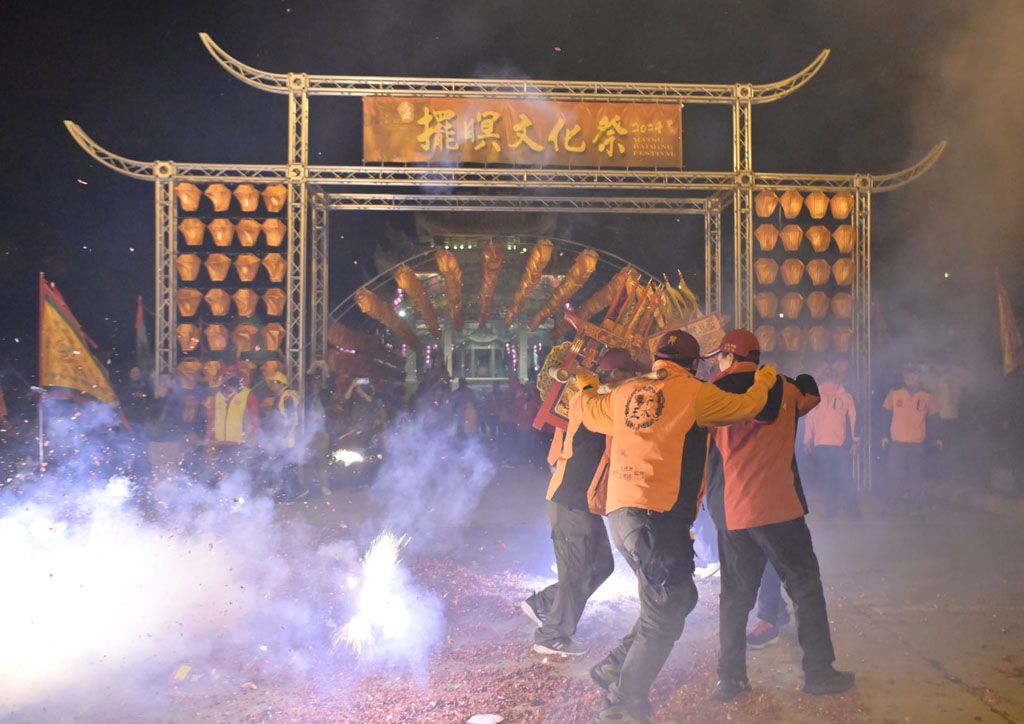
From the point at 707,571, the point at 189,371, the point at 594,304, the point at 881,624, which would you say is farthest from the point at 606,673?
the point at 594,304

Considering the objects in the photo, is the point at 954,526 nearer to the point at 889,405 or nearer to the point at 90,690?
the point at 889,405

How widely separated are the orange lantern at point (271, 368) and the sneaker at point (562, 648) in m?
6.64

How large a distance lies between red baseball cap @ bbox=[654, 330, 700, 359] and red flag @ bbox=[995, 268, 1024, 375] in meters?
7.55

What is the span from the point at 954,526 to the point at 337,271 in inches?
480

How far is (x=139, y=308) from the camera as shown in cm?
1166

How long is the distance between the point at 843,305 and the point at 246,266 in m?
8.31

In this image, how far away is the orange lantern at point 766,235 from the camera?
10.2 metres

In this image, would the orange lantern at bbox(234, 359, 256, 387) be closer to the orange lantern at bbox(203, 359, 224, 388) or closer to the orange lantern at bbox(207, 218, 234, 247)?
the orange lantern at bbox(203, 359, 224, 388)

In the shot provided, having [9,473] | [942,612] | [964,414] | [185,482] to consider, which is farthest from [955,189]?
[9,473]

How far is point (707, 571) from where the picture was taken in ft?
19.0

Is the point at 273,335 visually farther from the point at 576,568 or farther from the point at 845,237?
the point at 845,237

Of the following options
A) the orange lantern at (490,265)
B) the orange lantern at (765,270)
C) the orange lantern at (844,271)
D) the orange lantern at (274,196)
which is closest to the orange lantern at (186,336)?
the orange lantern at (274,196)

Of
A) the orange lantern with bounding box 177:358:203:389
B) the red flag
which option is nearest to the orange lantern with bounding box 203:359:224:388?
the orange lantern with bounding box 177:358:203:389

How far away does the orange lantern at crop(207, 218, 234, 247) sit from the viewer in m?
9.97
